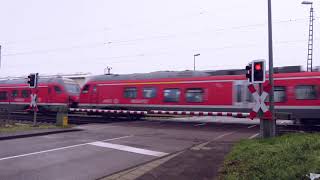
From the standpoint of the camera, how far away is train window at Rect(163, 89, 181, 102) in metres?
26.0

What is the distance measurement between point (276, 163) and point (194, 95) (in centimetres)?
1795

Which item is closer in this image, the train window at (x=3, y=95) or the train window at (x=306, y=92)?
the train window at (x=306, y=92)

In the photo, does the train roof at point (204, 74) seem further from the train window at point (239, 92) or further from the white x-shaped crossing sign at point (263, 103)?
the white x-shaped crossing sign at point (263, 103)

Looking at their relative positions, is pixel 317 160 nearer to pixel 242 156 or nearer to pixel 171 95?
pixel 242 156

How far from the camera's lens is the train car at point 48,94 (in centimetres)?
3338

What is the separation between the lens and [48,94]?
33.9 meters

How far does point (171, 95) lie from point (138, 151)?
46.1 feet

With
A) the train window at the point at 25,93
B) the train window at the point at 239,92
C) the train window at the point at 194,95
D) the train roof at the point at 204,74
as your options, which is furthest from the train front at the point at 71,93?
the train window at the point at 239,92

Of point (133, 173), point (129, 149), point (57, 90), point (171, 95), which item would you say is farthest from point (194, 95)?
point (133, 173)

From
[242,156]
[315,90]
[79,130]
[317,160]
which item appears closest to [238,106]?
[315,90]

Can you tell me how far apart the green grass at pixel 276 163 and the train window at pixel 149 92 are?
1772 cm

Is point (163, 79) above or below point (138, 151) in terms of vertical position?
above

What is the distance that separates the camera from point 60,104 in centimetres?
3316

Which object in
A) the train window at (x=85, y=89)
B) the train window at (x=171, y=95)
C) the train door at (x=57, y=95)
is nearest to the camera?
the train window at (x=171, y=95)
